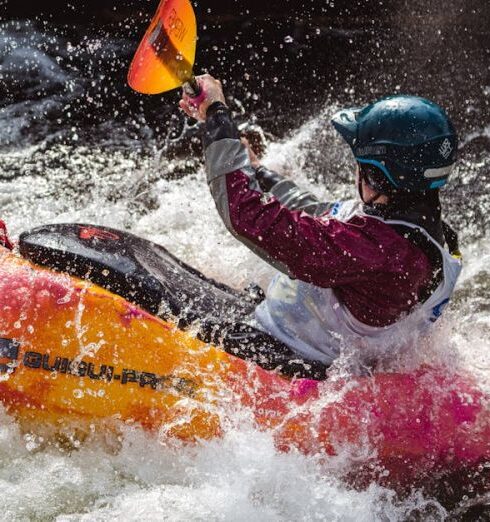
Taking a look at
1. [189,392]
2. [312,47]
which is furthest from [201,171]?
[189,392]

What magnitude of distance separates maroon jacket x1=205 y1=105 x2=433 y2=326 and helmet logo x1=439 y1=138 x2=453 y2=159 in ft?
1.04

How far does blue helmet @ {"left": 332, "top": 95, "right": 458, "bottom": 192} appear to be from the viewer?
8.74 feet

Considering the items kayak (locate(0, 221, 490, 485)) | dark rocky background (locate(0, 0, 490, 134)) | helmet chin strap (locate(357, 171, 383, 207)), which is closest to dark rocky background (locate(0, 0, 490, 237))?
dark rocky background (locate(0, 0, 490, 134))

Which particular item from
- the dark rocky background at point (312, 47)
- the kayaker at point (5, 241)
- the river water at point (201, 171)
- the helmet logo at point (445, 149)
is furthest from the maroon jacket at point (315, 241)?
the dark rocky background at point (312, 47)

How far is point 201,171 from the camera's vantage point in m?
5.60

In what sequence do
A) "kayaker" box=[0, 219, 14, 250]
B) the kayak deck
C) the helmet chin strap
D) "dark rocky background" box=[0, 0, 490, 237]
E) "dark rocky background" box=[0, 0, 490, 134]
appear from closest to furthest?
the helmet chin strap → the kayak deck → "kayaker" box=[0, 219, 14, 250] → "dark rocky background" box=[0, 0, 490, 237] → "dark rocky background" box=[0, 0, 490, 134]

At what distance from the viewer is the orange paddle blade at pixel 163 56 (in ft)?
9.24

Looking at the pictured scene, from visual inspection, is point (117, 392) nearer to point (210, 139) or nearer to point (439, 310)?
point (210, 139)

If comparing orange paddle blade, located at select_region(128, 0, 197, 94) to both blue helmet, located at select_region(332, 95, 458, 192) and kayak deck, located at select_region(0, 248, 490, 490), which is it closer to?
blue helmet, located at select_region(332, 95, 458, 192)

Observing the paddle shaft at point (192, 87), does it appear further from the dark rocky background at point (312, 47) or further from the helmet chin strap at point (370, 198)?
the dark rocky background at point (312, 47)

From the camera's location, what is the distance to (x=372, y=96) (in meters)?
6.77

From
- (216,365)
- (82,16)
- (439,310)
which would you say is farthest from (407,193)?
(82,16)

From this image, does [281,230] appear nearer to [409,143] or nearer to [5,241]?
[409,143]

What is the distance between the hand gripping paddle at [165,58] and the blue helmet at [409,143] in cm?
64
